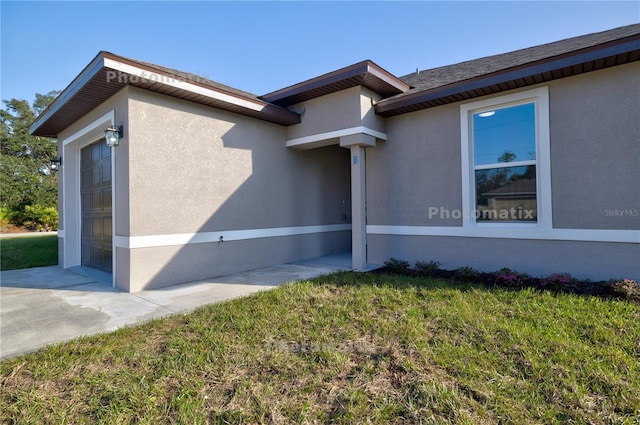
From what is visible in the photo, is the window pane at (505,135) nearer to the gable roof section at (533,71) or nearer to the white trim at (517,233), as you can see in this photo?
the gable roof section at (533,71)

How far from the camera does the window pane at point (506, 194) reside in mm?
5543

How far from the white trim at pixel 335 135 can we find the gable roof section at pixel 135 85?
474 mm

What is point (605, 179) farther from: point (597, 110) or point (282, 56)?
point (282, 56)

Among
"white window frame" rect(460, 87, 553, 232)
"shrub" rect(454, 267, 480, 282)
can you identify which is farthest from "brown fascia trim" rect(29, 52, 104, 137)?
"shrub" rect(454, 267, 480, 282)

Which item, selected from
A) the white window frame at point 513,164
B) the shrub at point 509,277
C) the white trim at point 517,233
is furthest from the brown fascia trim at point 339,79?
the shrub at point 509,277

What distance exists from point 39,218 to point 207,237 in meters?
20.5

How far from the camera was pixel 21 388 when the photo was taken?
2.57m

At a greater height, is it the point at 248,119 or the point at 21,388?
the point at 248,119

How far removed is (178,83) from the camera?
18.2 ft

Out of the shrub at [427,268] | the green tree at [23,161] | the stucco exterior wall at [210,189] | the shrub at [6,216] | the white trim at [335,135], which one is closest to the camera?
the stucco exterior wall at [210,189]

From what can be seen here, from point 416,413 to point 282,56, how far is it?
33.5 ft

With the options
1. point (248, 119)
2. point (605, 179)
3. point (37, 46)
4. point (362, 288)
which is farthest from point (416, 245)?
point (37, 46)

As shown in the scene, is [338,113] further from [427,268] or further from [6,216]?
[6,216]

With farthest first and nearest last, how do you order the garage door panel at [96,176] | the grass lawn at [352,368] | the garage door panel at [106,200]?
the garage door panel at [96,176] < the garage door panel at [106,200] < the grass lawn at [352,368]
